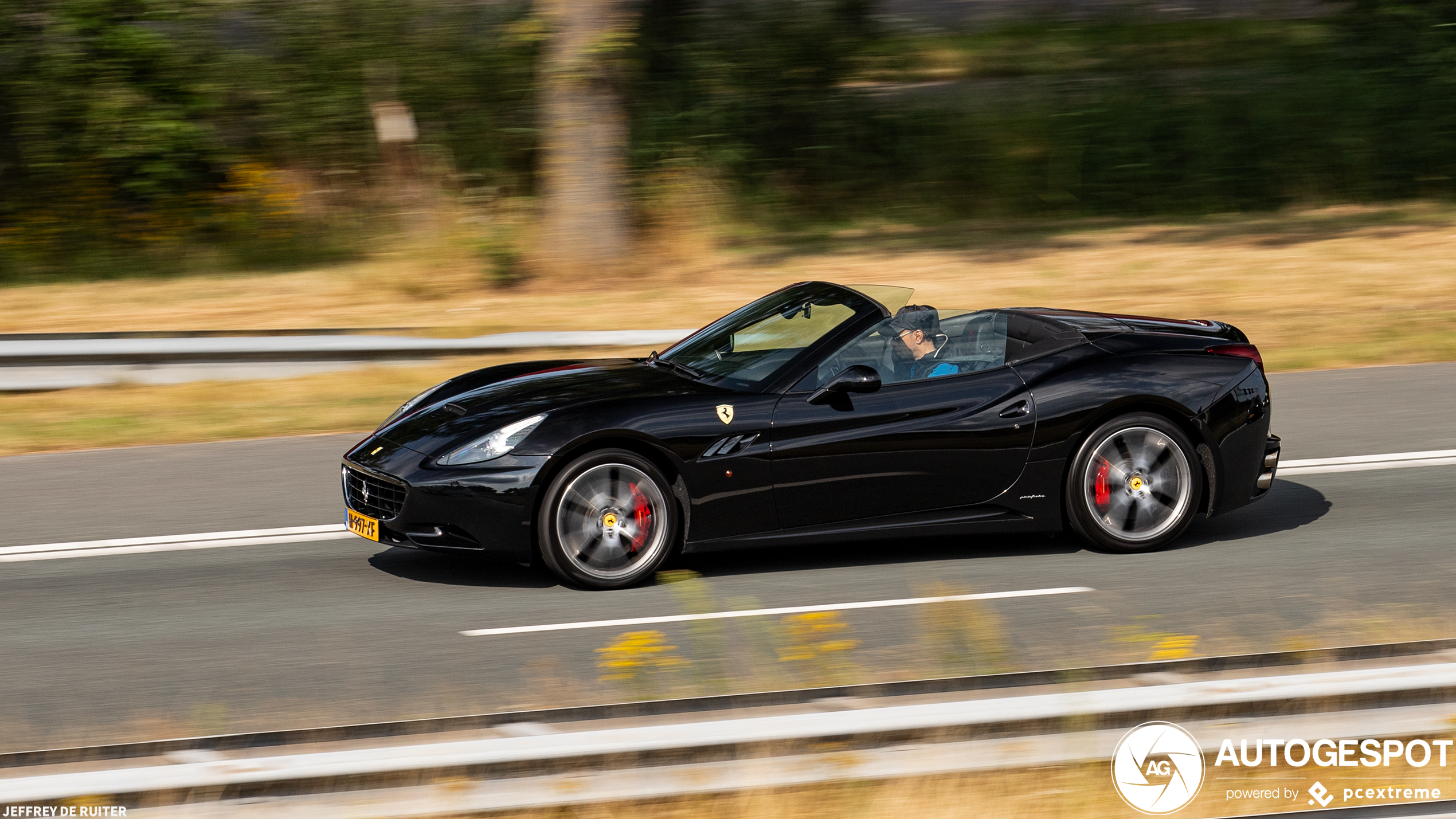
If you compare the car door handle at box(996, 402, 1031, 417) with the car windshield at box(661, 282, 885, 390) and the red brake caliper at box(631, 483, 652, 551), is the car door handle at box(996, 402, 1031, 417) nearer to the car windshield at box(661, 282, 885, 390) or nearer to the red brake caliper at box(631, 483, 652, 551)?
the car windshield at box(661, 282, 885, 390)

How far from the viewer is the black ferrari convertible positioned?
630 cm

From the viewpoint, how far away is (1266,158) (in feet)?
62.4

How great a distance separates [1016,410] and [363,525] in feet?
9.74

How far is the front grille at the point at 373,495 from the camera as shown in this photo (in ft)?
20.8

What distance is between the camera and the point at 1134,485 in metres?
6.87

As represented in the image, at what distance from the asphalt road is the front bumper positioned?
28 centimetres

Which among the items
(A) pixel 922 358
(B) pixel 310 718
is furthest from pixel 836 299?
(B) pixel 310 718

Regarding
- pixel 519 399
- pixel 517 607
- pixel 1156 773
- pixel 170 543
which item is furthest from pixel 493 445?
pixel 1156 773

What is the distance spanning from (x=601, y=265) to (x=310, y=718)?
1151 centimetres

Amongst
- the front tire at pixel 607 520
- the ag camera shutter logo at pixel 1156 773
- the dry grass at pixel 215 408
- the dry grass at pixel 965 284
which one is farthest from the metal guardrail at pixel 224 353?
the ag camera shutter logo at pixel 1156 773

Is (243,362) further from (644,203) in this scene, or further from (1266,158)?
(1266,158)

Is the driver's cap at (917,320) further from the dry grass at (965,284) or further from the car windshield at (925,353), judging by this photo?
the dry grass at (965,284)

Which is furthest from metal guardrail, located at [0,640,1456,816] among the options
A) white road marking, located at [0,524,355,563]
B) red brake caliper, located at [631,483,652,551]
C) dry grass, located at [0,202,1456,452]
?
dry grass, located at [0,202,1456,452]

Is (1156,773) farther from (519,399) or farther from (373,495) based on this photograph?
(373,495)
